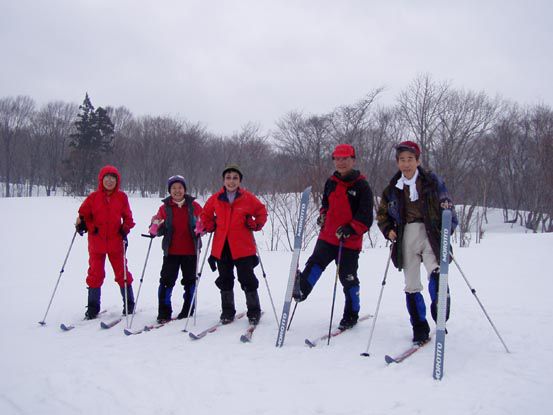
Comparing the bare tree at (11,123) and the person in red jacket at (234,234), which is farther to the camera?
the bare tree at (11,123)

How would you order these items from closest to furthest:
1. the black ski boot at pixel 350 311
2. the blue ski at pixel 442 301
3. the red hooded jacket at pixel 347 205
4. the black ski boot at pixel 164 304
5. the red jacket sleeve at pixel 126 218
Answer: the blue ski at pixel 442 301 < the red hooded jacket at pixel 347 205 < the black ski boot at pixel 350 311 < the black ski boot at pixel 164 304 < the red jacket sleeve at pixel 126 218

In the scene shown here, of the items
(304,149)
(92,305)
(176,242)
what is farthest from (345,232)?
(304,149)

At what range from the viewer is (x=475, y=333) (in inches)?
177

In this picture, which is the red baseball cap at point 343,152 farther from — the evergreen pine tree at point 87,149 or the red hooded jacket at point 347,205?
the evergreen pine tree at point 87,149

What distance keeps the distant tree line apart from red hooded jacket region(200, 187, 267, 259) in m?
10.0

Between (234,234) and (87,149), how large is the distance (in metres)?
34.9

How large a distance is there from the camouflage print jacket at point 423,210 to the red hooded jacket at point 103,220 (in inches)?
144

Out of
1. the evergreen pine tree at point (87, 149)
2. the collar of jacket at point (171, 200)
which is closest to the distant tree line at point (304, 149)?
the evergreen pine tree at point (87, 149)

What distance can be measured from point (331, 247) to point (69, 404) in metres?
3.03

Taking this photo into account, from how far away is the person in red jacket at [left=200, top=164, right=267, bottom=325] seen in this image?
193 inches

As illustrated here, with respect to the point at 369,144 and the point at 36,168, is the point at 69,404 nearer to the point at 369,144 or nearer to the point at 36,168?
the point at 369,144

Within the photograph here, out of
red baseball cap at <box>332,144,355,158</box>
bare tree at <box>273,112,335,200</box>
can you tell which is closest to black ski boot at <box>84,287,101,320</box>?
red baseball cap at <box>332,144,355,158</box>

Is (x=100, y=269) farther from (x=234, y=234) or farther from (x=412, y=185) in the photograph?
(x=412, y=185)

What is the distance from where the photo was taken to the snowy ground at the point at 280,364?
3.06 metres
